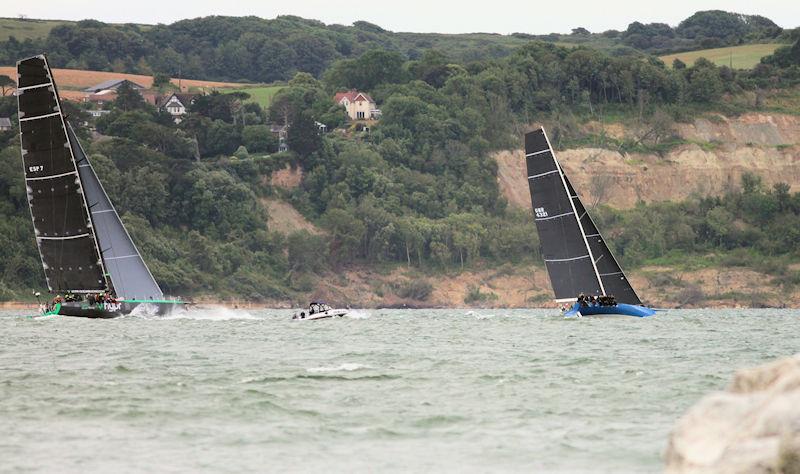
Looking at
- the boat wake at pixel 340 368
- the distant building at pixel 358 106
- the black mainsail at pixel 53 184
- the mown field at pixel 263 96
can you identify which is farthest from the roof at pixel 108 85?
the boat wake at pixel 340 368

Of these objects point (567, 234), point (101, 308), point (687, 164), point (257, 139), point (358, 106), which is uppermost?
point (358, 106)

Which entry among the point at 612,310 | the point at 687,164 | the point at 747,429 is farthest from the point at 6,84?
the point at 747,429

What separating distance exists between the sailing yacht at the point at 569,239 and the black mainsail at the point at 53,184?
Result: 22.3 metres

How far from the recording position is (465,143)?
16838cm

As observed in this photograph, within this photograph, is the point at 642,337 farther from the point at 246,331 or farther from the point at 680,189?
the point at 680,189

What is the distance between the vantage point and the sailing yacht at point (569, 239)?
72.8m

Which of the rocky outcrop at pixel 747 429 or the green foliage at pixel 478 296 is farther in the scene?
the green foliage at pixel 478 296

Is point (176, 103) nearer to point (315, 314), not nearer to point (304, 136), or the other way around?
point (304, 136)

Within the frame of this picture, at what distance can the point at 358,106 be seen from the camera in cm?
18188

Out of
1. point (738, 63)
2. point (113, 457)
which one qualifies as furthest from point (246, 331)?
point (738, 63)

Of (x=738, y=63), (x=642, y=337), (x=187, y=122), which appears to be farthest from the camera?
(x=738, y=63)

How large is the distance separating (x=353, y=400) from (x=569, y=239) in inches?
1658

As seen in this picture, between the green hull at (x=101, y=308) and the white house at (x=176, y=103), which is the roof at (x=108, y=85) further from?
the green hull at (x=101, y=308)

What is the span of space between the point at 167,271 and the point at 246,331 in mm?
66448
